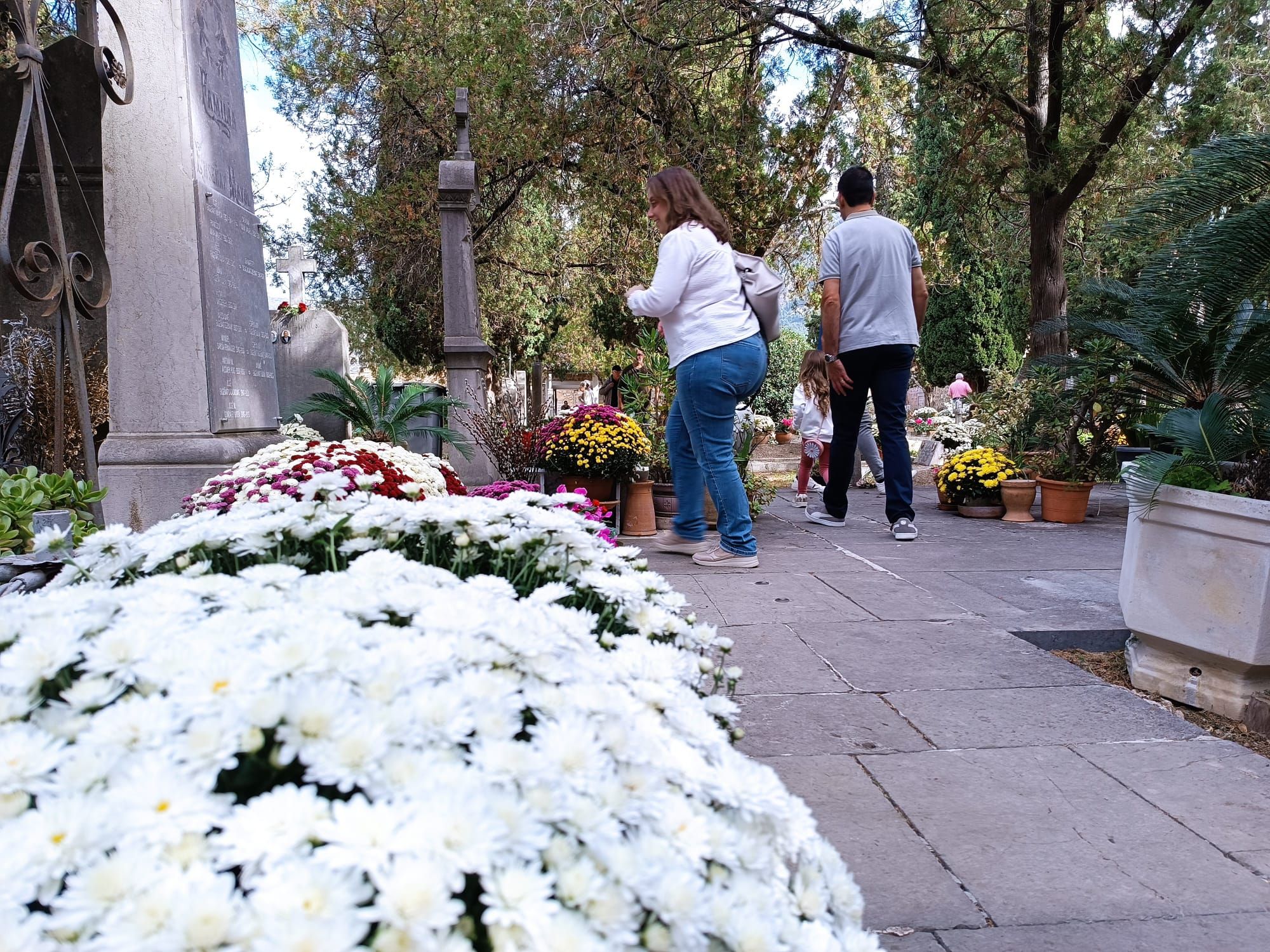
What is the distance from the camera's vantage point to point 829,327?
523 cm

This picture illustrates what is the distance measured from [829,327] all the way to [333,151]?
1175 cm

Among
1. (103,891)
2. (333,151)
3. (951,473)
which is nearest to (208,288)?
(103,891)

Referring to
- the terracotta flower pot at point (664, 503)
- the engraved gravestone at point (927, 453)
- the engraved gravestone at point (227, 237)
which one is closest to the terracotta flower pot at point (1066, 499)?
the terracotta flower pot at point (664, 503)

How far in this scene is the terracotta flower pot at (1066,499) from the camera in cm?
661

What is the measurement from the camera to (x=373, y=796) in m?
0.71

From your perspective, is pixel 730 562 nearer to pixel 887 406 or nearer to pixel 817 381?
pixel 887 406

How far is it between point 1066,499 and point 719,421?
383 centimetres

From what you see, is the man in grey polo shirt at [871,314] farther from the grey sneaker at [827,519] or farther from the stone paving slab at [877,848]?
the stone paving slab at [877,848]

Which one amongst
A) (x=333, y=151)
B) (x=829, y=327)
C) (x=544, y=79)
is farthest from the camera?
(x=333, y=151)

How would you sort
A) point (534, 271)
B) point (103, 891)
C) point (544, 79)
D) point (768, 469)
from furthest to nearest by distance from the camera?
point (534, 271) → point (768, 469) → point (544, 79) → point (103, 891)

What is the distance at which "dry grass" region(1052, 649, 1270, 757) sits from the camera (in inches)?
99.4

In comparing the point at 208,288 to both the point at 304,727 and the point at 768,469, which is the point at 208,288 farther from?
the point at 768,469

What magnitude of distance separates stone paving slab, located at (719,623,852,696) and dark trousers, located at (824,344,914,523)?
2.19 meters

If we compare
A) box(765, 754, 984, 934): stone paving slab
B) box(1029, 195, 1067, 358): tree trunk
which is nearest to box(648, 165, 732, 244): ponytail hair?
box(765, 754, 984, 934): stone paving slab
